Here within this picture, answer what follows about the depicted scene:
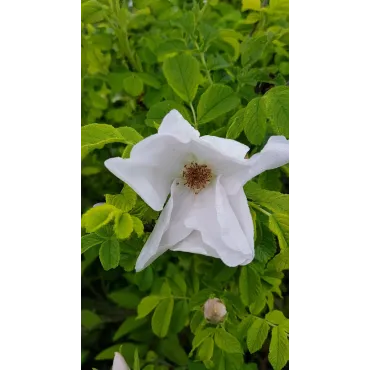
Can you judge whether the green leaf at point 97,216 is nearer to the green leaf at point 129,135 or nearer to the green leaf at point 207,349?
the green leaf at point 129,135

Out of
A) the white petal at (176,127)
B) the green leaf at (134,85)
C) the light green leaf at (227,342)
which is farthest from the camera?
the green leaf at (134,85)

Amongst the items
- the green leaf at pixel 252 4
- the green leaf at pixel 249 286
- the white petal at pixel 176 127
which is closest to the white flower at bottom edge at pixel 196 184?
the white petal at pixel 176 127

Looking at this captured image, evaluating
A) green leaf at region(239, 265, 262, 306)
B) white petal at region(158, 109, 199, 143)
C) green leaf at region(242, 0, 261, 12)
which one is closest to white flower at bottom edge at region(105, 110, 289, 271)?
white petal at region(158, 109, 199, 143)

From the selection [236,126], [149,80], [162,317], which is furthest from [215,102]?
[162,317]

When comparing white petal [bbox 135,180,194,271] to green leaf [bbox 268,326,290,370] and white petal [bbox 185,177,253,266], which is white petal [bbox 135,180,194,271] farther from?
green leaf [bbox 268,326,290,370]

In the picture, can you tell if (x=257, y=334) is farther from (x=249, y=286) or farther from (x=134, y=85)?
(x=134, y=85)

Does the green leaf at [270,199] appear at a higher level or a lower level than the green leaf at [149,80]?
lower
